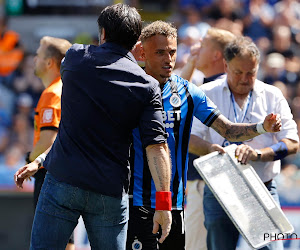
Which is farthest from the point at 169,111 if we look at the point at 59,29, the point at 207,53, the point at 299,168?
the point at 59,29

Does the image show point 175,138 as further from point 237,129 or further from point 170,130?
point 237,129

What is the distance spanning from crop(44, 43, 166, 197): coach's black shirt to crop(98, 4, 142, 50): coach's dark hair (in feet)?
0.37

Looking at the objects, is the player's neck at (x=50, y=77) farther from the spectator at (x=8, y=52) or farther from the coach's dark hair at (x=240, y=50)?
the spectator at (x=8, y=52)

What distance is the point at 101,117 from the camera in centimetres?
356

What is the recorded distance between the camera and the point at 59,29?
11531mm

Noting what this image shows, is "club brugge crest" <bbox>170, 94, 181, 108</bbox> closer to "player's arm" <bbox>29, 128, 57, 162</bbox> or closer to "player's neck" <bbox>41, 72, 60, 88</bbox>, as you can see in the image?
"player's arm" <bbox>29, 128, 57, 162</bbox>

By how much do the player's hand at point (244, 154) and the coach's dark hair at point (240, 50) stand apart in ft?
2.58

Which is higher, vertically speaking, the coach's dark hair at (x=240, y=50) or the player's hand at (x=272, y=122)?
the coach's dark hair at (x=240, y=50)

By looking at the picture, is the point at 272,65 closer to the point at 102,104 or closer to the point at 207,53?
the point at 207,53

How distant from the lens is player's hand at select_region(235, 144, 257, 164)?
4734 mm

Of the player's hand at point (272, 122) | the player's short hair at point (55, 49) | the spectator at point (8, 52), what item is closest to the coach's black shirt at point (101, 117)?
the player's hand at point (272, 122)

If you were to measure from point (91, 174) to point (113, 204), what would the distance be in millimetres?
226

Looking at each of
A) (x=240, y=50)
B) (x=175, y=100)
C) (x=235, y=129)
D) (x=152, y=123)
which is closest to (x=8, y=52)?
(x=240, y=50)

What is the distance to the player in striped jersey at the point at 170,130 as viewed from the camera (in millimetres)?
4246
